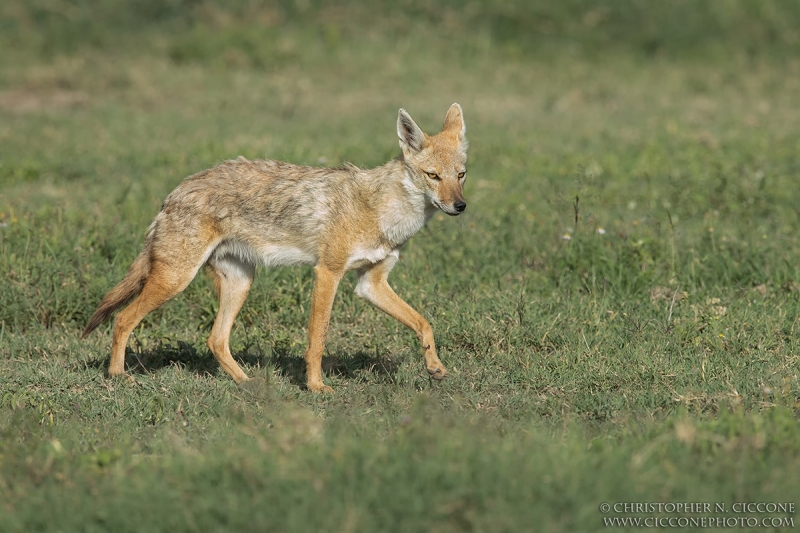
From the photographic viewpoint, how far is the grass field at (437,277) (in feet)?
13.0

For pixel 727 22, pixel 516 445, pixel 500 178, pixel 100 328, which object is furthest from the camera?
pixel 727 22

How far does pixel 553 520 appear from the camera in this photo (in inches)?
147

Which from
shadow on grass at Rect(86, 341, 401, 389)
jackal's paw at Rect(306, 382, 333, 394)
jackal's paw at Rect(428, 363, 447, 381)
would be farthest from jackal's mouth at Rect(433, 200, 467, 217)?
jackal's paw at Rect(306, 382, 333, 394)

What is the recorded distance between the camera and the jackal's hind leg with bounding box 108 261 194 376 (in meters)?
6.27

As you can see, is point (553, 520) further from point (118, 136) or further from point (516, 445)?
point (118, 136)

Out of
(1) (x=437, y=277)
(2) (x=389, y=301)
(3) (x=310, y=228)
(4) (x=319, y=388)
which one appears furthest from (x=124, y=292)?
(1) (x=437, y=277)

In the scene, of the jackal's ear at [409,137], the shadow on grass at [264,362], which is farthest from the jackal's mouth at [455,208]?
the shadow on grass at [264,362]

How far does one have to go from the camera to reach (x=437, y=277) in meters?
7.71

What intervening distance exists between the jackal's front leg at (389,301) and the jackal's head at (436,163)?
0.57 meters

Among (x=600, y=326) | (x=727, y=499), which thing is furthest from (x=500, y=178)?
(x=727, y=499)

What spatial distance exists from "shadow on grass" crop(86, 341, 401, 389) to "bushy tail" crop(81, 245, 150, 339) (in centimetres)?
32

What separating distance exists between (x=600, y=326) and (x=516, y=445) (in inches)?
98.9

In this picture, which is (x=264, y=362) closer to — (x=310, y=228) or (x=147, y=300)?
(x=147, y=300)

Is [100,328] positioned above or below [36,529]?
below
